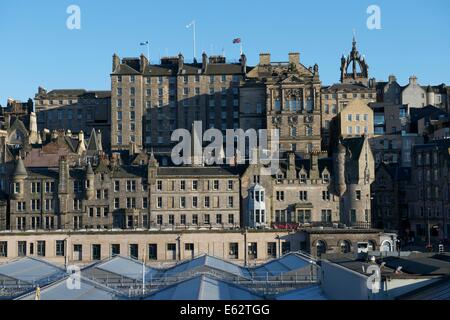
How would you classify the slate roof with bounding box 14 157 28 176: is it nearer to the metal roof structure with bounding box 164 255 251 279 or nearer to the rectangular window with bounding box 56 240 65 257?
the rectangular window with bounding box 56 240 65 257

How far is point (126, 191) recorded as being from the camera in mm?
89062

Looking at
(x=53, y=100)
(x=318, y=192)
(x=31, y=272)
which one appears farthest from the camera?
(x=53, y=100)

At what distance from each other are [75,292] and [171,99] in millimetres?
90812

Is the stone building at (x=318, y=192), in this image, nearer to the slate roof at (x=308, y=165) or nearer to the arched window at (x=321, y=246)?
the slate roof at (x=308, y=165)

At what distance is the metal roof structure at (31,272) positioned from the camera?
50.5 m

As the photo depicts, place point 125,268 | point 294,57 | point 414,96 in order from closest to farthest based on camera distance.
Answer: point 125,268 < point 294,57 < point 414,96

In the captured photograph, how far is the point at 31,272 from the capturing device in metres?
54.4

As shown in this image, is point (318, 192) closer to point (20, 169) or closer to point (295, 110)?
point (295, 110)

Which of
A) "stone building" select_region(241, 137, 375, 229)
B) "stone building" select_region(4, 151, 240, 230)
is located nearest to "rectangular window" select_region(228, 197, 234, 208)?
"stone building" select_region(4, 151, 240, 230)

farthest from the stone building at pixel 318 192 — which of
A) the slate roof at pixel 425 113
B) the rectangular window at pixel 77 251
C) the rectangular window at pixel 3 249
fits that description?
the slate roof at pixel 425 113

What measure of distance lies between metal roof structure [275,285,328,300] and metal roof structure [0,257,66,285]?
629 inches

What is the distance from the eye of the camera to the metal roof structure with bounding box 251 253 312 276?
5477 cm

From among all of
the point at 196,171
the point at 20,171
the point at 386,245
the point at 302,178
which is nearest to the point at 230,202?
the point at 196,171

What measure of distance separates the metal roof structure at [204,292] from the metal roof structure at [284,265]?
1443 centimetres
